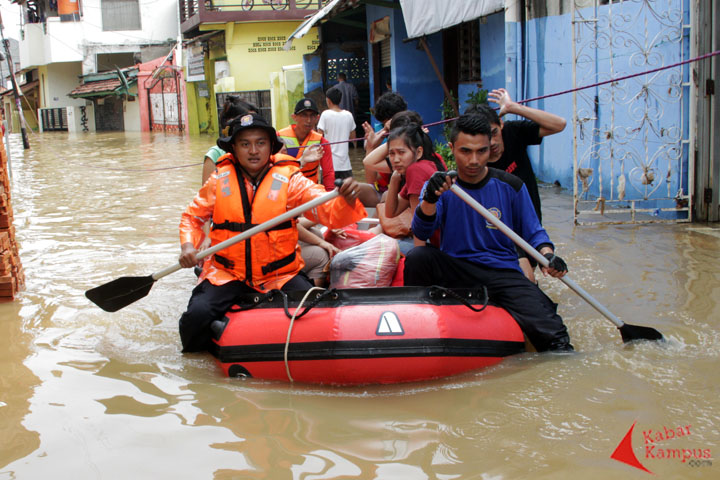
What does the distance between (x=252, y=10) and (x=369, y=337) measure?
25.9 meters

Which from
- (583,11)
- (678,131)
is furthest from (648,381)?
(583,11)

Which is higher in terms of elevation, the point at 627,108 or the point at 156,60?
the point at 156,60

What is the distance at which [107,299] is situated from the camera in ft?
15.5

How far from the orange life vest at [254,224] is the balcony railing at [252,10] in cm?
2422

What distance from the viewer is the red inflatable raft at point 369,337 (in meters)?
3.89

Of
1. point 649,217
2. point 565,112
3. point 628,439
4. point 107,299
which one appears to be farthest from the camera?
point 565,112

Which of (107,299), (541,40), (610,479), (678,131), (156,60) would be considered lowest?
(610,479)

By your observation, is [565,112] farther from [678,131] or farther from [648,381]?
[648,381]

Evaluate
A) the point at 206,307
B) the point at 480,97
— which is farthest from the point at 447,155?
the point at 206,307

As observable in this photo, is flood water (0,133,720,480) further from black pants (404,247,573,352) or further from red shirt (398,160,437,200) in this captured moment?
red shirt (398,160,437,200)

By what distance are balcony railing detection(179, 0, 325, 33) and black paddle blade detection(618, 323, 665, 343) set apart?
81.8 ft

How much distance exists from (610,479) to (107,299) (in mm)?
3222

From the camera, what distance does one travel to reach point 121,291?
15.5 feet

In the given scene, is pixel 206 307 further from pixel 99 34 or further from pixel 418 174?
pixel 99 34
